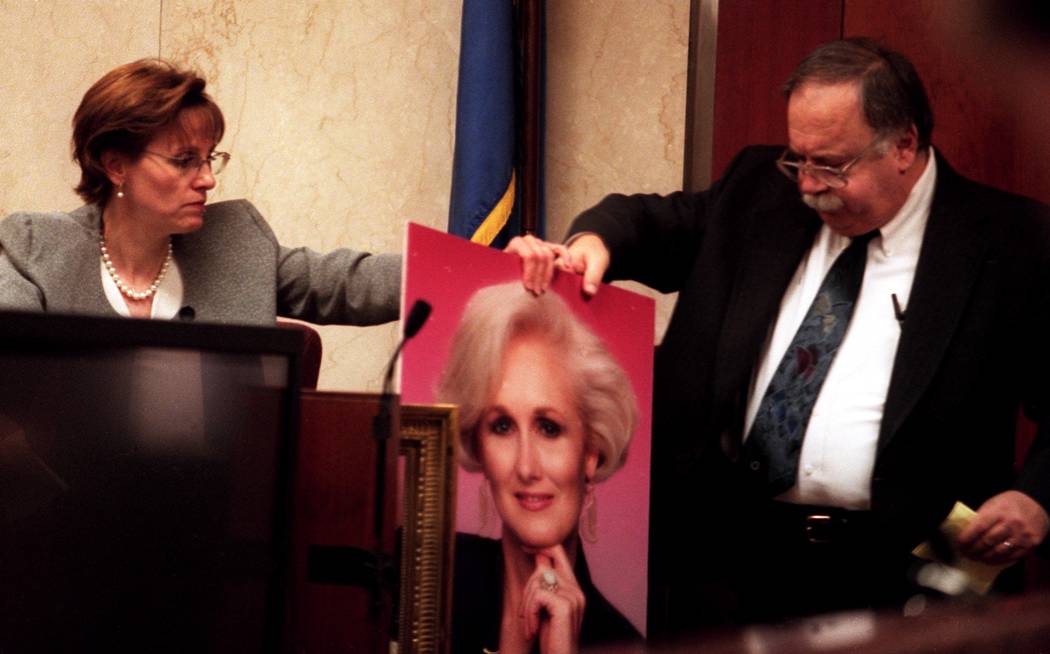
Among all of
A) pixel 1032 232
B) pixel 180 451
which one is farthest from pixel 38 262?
pixel 1032 232

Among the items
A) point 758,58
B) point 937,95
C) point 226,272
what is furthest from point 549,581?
point 758,58

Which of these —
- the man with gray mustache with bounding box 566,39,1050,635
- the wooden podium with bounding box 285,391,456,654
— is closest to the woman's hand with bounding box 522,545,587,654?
the wooden podium with bounding box 285,391,456,654

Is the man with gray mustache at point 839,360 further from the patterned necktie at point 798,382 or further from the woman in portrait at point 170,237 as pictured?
the woman in portrait at point 170,237

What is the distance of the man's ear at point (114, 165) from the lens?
220 cm

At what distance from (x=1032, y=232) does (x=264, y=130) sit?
91.5 inches

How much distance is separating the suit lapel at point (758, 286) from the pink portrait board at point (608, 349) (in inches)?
6.3

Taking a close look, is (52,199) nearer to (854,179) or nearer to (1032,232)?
(854,179)

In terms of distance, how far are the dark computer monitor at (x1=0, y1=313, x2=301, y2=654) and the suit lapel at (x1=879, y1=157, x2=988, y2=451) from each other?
1.12 m

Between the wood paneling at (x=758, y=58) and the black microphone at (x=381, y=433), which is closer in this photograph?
the black microphone at (x=381, y=433)

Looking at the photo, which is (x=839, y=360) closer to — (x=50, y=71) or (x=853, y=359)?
(x=853, y=359)

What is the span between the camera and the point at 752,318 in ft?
6.53

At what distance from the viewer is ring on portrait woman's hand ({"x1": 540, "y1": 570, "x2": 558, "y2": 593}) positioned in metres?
1.62

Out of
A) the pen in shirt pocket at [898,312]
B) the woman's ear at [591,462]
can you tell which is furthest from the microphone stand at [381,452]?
the pen in shirt pocket at [898,312]

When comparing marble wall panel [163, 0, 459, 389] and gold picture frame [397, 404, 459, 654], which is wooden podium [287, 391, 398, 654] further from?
marble wall panel [163, 0, 459, 389]
